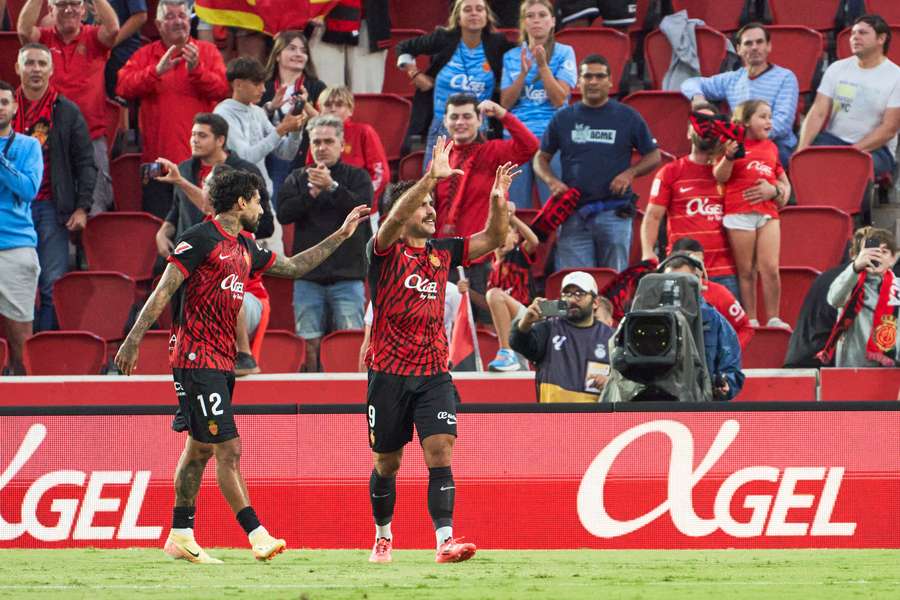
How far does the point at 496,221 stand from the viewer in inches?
297

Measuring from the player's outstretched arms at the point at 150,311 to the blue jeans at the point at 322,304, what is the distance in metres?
3.66

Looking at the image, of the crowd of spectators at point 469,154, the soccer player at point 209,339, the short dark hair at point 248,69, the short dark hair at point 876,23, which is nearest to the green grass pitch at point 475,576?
the soccer player at point 209,339

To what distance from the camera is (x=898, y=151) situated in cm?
1330

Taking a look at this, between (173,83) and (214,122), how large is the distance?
1.51 metres

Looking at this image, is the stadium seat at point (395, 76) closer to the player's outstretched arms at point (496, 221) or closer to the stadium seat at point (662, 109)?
the stadium seat at point (662, 109)

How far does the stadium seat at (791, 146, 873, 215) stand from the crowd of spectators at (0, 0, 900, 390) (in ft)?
0.59

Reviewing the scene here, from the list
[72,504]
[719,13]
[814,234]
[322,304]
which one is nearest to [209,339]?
[72,504]

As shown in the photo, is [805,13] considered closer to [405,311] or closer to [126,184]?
[126,184]

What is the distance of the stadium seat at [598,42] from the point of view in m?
13.3

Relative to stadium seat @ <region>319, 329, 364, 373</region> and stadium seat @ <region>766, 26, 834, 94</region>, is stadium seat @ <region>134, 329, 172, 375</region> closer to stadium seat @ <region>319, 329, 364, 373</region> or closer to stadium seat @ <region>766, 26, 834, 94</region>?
stadium seat @ <region>319, 329, 364, 373</region>

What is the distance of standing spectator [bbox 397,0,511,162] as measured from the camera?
12.4 metres

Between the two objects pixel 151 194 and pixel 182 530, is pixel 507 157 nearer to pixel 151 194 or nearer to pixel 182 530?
pixel 151 194

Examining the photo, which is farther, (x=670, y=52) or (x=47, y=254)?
(x=670, y=52)

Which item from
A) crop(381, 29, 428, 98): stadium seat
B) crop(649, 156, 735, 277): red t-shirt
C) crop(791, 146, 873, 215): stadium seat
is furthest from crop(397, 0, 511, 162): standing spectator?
Answer: crop(791, 146, 873, 215): stadium seat
